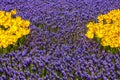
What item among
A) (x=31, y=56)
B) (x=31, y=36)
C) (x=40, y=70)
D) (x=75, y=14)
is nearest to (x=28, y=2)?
(x=75, y=14)

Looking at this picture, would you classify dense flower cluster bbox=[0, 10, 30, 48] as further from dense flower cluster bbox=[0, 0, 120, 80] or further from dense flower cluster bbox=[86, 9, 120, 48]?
dense flower cluster bbox=[86, 9, 120, 48]

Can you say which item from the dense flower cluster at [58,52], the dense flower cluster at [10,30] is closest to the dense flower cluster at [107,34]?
the dense flower cluster at [58,52]

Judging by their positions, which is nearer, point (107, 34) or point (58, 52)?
point (58, 52)

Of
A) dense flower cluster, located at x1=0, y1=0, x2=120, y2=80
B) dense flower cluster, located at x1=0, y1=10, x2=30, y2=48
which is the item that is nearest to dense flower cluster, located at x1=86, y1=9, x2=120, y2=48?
dense flower cluster, located at x1=0, y1=0, x2=120, y2=80

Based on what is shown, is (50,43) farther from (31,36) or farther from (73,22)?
(73,22)

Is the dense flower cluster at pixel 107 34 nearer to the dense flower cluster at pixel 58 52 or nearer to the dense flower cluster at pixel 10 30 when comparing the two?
the dense flower cluster at pixel 58 52

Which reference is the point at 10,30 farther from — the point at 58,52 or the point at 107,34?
the point at 107,34

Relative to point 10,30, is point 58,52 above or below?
below

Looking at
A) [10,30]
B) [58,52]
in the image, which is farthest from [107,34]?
[10,30]

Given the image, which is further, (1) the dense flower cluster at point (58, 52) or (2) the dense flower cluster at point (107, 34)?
(2) the dense flower cluster at point (107, 34)
